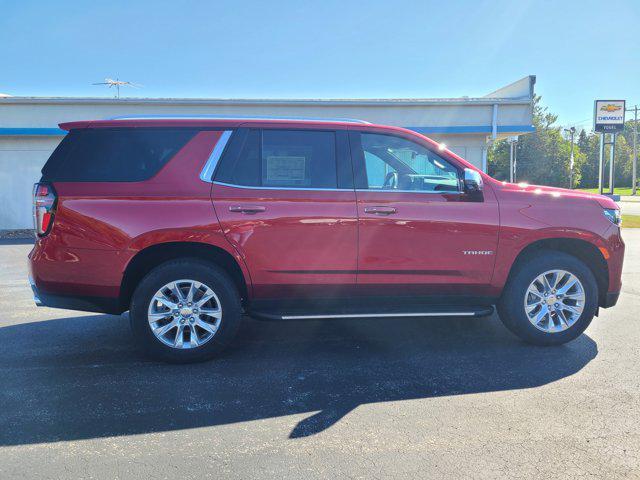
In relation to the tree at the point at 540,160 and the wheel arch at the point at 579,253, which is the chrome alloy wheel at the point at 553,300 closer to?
the wheel arch at the point at 579,253

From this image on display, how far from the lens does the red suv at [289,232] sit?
417cm

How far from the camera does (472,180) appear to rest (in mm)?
4344

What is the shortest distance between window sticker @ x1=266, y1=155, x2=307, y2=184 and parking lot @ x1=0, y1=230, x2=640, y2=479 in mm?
1539

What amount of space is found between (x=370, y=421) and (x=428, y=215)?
188 cm

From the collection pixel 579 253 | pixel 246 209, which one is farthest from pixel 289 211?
pixel 579 253

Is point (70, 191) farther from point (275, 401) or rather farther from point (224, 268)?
point (275, 401)

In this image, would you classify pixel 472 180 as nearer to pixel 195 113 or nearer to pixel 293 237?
pixel 293 237

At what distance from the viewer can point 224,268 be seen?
175 inches

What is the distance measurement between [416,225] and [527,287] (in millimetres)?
1213

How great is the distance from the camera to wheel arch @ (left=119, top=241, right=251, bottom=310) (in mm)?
4242

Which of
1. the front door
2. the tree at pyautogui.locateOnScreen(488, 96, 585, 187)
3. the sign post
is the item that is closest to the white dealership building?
the front door

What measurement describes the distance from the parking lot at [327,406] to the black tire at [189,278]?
0.13 metres

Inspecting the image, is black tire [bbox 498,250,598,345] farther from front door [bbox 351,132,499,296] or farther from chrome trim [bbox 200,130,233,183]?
chrome trim [bbox 200,130,233,183]

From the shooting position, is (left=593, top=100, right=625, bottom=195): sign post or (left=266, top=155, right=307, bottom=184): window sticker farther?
(left=593, top=100, right=625, bottom=195): sign post
